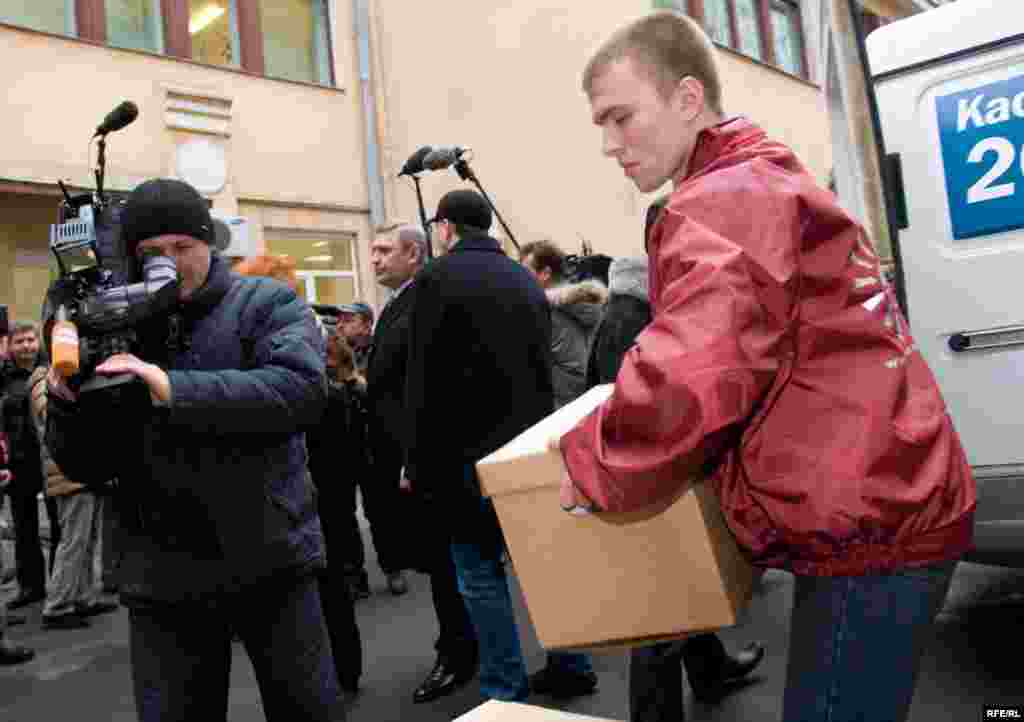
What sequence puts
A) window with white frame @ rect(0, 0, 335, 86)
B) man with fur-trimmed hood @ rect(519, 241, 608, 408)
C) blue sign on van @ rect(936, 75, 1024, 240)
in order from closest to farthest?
blue sign on van @ rect(936, 75, 1024, 240), man with fur-trimmed hood @ rect(519, 241, 608, 408), window with white frame @ rect(0, 0, 335, 86)

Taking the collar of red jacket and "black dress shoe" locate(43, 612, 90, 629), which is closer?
the collar of red jacket

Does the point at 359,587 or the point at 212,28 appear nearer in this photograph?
the point at 359,587

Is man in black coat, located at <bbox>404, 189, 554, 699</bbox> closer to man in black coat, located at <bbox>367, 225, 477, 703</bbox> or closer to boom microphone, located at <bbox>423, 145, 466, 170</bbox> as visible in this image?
man in black coat, located at <bbox>367, 225, 477, 703</bbox>

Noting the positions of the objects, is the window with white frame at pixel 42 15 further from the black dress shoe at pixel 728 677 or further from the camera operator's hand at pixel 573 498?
the camera operator's hand at pixel 573 498

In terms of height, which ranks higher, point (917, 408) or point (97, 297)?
point (97, 297)

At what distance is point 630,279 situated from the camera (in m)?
3.32

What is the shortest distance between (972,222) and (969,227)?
0.02 metres

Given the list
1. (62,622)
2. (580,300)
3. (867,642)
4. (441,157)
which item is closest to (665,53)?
(867,642)

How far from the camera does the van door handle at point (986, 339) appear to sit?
10.6 ft

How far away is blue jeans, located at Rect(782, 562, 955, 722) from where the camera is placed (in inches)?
55.7

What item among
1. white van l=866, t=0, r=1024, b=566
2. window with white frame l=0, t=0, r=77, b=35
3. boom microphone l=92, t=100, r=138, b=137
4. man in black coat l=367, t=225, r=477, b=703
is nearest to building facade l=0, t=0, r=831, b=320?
window with white frame l=0, t=0, r=77, b=35

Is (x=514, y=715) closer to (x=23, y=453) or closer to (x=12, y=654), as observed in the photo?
(x=12, y=654)

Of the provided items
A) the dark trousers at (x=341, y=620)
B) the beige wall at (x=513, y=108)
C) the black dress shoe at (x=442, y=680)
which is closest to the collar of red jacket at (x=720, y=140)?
the dark trousers at (x=341, y=620)

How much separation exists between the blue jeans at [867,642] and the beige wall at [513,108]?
11630mm
